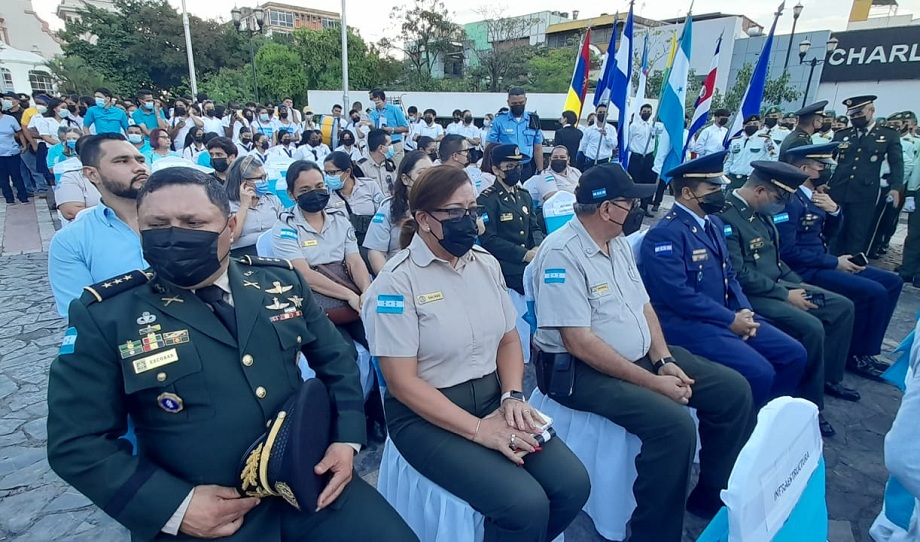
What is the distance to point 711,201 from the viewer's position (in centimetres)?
309

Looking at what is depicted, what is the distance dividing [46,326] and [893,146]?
9899mm

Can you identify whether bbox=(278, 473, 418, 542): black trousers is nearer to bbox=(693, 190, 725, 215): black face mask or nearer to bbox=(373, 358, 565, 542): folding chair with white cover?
bbox=(373, 358, 565, 542): folding chair with white cover

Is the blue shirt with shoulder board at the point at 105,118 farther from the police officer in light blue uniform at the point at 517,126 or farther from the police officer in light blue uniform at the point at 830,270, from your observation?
the police officer in light blue uniform at the point at 830,270

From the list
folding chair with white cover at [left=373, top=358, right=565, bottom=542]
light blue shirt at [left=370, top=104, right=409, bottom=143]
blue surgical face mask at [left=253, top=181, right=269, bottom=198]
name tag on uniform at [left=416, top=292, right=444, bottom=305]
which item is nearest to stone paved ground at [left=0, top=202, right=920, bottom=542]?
folding chair with white cover at [left=373, top=358, right=565, bottom=542]

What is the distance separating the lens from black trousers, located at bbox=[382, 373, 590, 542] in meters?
1.80

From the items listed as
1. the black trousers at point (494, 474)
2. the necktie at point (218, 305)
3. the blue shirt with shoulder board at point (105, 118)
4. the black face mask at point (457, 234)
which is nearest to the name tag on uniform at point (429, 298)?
the black face mask at point (457, 234)

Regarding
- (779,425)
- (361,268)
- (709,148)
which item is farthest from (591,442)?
(709,148)

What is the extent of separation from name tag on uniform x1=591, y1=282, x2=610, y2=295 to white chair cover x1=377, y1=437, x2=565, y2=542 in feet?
3.79

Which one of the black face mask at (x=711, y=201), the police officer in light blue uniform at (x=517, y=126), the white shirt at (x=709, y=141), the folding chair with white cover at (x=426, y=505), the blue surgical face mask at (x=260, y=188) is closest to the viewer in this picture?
the folding chair with white cover at (x=426, y=505)

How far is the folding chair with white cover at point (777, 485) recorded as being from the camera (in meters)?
1.05

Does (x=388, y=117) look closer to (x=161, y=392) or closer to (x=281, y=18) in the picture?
(x=161, y=392)

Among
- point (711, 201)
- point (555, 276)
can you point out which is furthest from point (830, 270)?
point (555, 276)

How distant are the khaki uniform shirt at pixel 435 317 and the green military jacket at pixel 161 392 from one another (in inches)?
15.8

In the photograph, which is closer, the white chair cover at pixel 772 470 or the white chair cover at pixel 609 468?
the white chair cover at pixel 772 470
